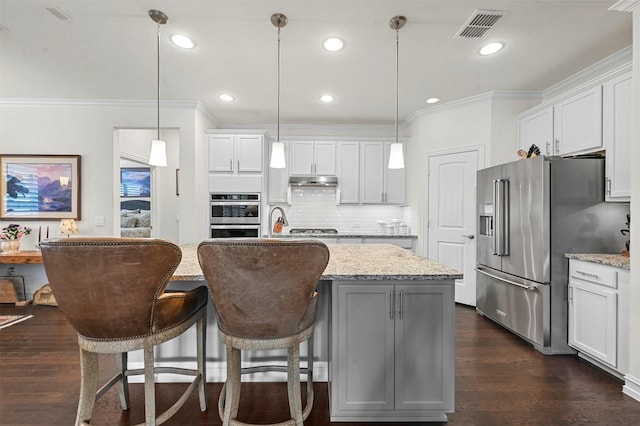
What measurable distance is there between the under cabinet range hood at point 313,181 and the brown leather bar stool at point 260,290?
3.40 m

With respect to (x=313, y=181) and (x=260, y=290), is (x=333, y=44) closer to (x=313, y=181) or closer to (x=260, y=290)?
(x=260, y=290)

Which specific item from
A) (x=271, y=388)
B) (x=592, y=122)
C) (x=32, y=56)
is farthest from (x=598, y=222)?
(x=32, y=56)

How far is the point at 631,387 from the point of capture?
2.10 m

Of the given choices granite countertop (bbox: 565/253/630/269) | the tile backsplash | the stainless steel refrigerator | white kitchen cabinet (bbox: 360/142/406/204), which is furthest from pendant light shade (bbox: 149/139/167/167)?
granite countertop (bbox: 565/253/630/269)

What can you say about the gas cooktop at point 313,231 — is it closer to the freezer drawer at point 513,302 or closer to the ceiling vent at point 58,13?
the freezer drawer at point 513,302

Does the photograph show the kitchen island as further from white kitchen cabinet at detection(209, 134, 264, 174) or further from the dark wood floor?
white kitchen cabinet at detection(209, 134, 264, 174)

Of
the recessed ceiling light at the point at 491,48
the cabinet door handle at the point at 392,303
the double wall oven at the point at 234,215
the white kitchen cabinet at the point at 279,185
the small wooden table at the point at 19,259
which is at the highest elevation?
the recessed ceiling light at the point at 491,48

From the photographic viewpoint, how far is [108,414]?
190cm

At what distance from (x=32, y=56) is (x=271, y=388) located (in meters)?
3.65

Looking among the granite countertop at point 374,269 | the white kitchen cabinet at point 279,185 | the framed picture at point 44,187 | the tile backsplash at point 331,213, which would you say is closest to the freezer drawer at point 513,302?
the granite countertop at point 374,269

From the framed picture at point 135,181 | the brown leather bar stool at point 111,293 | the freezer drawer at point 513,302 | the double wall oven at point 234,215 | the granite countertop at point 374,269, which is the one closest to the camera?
the brown leather bar stool at point 111,293

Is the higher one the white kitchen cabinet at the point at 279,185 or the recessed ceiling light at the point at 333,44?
the recessed ceiling light at the point at 333,44

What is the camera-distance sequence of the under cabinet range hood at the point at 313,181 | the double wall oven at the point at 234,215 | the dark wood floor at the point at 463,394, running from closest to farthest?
the dark wood floor at the point at 463,394 < the double wall oven at the point at 234,215 < the under cabinet range hood at the point at 313,181

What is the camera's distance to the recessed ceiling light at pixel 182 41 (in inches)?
101
